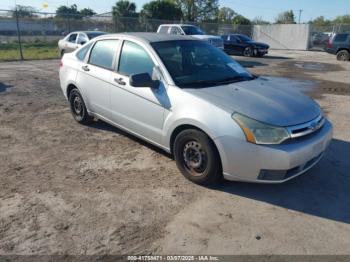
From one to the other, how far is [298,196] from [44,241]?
270 centimetres

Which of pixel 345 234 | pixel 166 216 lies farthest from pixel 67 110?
pixel 345 234

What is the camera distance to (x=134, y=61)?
4816 millimetres

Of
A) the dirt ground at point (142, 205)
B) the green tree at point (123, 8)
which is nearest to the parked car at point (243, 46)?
the dirt ground at point (142, 205)

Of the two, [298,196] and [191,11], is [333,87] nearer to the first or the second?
[298,196]

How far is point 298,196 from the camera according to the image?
393cm

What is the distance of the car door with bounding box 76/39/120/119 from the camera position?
5.20 metres

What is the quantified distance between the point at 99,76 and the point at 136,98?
1008 millimetres

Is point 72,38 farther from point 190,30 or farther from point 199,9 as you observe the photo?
point 199,9

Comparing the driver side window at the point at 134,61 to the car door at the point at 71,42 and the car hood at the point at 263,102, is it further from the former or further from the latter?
the car door at the point at 71,42

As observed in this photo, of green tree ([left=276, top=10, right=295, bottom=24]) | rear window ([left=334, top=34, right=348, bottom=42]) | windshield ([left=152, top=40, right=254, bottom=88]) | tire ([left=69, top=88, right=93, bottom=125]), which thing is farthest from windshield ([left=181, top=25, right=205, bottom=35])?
green tree ([left=276, top=10, right=295, bottom=24])

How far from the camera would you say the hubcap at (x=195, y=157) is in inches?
156

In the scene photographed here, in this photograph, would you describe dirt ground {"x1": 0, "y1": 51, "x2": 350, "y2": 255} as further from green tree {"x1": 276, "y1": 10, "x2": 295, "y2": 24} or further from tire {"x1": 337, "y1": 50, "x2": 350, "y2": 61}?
green tree {"x1": 276, "y1": 10, "x2": 295, "y2": 24}

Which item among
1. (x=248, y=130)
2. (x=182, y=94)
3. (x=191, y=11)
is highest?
(x=191, y=11)

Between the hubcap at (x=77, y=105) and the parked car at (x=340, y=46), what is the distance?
1875 centimetres
